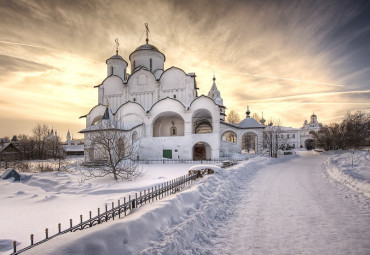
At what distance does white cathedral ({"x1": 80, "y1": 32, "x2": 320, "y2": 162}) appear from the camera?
23594 mm

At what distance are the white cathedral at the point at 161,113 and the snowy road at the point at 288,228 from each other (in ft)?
54.4

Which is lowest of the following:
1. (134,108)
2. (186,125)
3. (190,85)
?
(186,125)

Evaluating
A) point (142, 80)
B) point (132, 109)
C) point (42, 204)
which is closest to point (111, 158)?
point (42, 204)

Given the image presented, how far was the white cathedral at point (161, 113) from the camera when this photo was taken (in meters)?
23.6

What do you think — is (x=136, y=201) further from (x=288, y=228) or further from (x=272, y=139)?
(x=272, y=139)

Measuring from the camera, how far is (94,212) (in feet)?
20.1

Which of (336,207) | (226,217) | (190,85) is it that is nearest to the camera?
(226,217)

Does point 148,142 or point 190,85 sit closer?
point 148,142

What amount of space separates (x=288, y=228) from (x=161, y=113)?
21732 millimetres

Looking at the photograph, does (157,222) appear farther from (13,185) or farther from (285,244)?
(13,185)

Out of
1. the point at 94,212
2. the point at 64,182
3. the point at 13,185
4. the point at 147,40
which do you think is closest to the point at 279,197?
the point at 94,212

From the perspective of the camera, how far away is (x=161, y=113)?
24859mm

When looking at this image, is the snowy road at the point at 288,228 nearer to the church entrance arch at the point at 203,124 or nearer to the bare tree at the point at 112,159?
the bare tree at the point at 112,159

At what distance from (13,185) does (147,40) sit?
101ft
